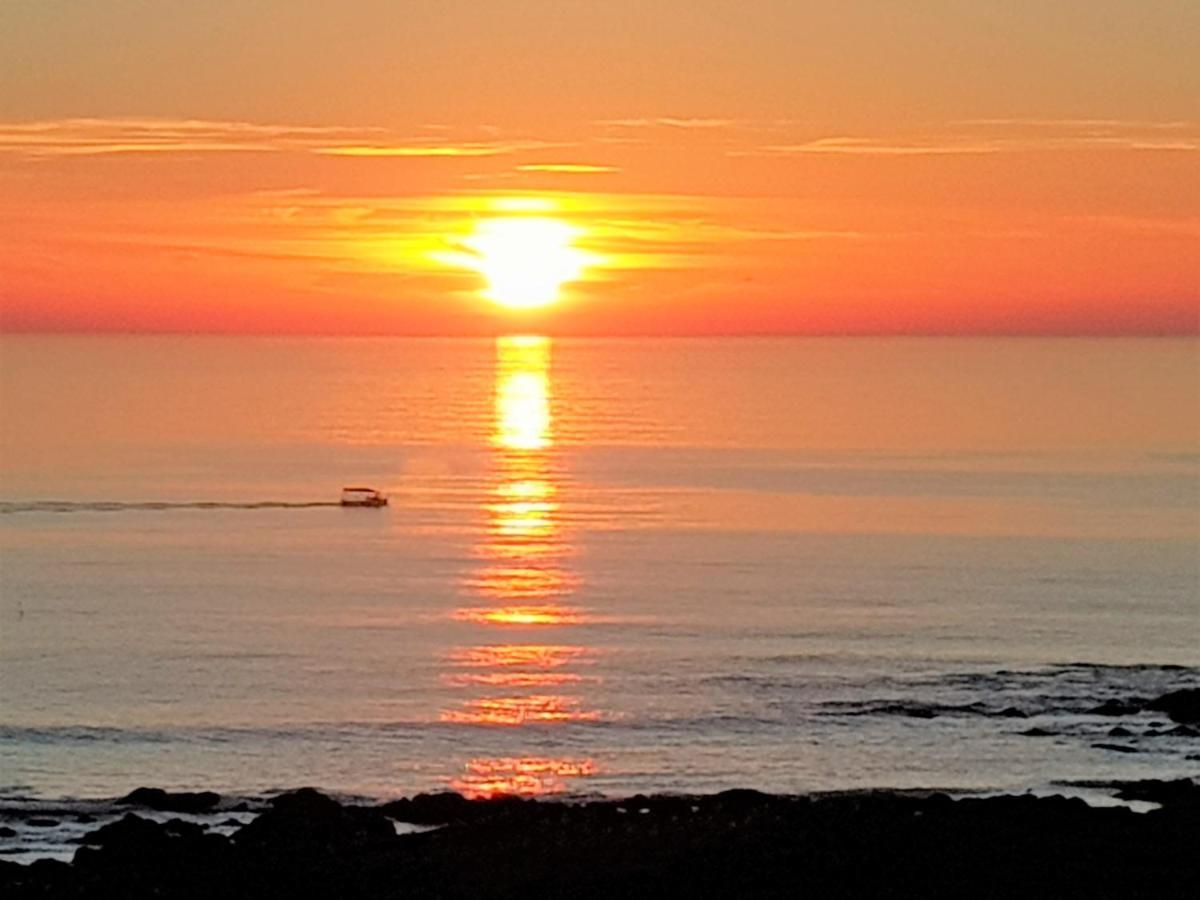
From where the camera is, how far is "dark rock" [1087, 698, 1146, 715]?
52.0m

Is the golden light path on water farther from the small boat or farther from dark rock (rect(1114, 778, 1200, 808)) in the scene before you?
dark rock (rect(1114, 778, 1200, 808))

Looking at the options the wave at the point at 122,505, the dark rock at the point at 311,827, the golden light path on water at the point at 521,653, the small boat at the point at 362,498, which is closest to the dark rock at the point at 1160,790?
the golden light path on water at the point at 521,653

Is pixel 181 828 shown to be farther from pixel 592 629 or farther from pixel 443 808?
pixel 592 629

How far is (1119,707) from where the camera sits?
52.6 metres

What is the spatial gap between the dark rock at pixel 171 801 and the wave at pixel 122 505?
232ft

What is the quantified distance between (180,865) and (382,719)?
892 inches

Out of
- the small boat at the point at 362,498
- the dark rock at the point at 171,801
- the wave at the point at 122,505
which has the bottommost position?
the dark rock at the point at 171,801

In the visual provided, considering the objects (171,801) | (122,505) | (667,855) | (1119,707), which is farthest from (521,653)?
(122,505)

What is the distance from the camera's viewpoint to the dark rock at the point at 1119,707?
52.0 metres

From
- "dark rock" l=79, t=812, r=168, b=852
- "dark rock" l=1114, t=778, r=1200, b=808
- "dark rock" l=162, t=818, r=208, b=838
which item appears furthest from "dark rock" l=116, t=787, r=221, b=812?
"dark rock" l=1114, t=778, r=1200, b=808

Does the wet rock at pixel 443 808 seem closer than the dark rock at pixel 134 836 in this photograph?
No

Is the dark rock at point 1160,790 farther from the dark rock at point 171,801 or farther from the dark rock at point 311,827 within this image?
the dark rock at point 171,801

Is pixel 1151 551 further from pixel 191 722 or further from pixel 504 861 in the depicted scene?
pixel 504 861

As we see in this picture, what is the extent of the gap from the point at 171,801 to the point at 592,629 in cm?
3052
